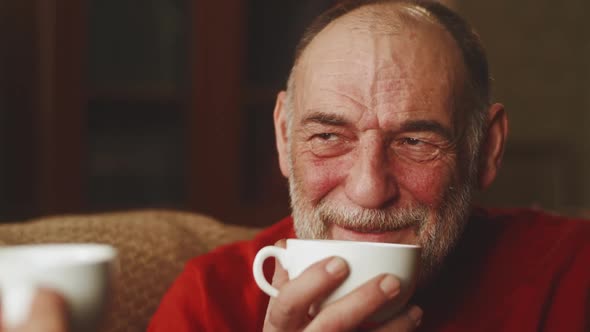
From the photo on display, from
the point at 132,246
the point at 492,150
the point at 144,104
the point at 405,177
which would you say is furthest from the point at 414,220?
the point at 144,104

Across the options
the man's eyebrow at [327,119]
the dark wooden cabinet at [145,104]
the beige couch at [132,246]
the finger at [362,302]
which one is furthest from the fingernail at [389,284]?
the dark wooden cabinet at [145,104]

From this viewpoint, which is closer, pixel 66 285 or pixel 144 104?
pixel 66 285

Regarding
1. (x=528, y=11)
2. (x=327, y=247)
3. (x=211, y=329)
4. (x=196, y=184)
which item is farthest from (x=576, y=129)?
(x=327, y=247)

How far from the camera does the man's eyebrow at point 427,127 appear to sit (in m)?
1.14

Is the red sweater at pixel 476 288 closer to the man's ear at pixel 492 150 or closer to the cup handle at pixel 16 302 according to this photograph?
the man's ear at pixel 492 150

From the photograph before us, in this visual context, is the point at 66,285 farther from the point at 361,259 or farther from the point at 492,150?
the point at 492,150

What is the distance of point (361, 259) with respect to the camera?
2.36ft

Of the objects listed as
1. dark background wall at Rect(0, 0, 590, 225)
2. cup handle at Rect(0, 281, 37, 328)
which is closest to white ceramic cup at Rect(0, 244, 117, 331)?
cup handle at Rect(0, 281, 37, 328)

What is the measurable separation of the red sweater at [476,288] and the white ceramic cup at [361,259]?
455 millimetres

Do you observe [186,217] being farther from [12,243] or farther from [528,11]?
[528,11]

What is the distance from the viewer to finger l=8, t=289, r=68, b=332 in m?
0.43

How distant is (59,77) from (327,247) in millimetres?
2075

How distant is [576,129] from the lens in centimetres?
342

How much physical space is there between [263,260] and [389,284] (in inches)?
6.2
